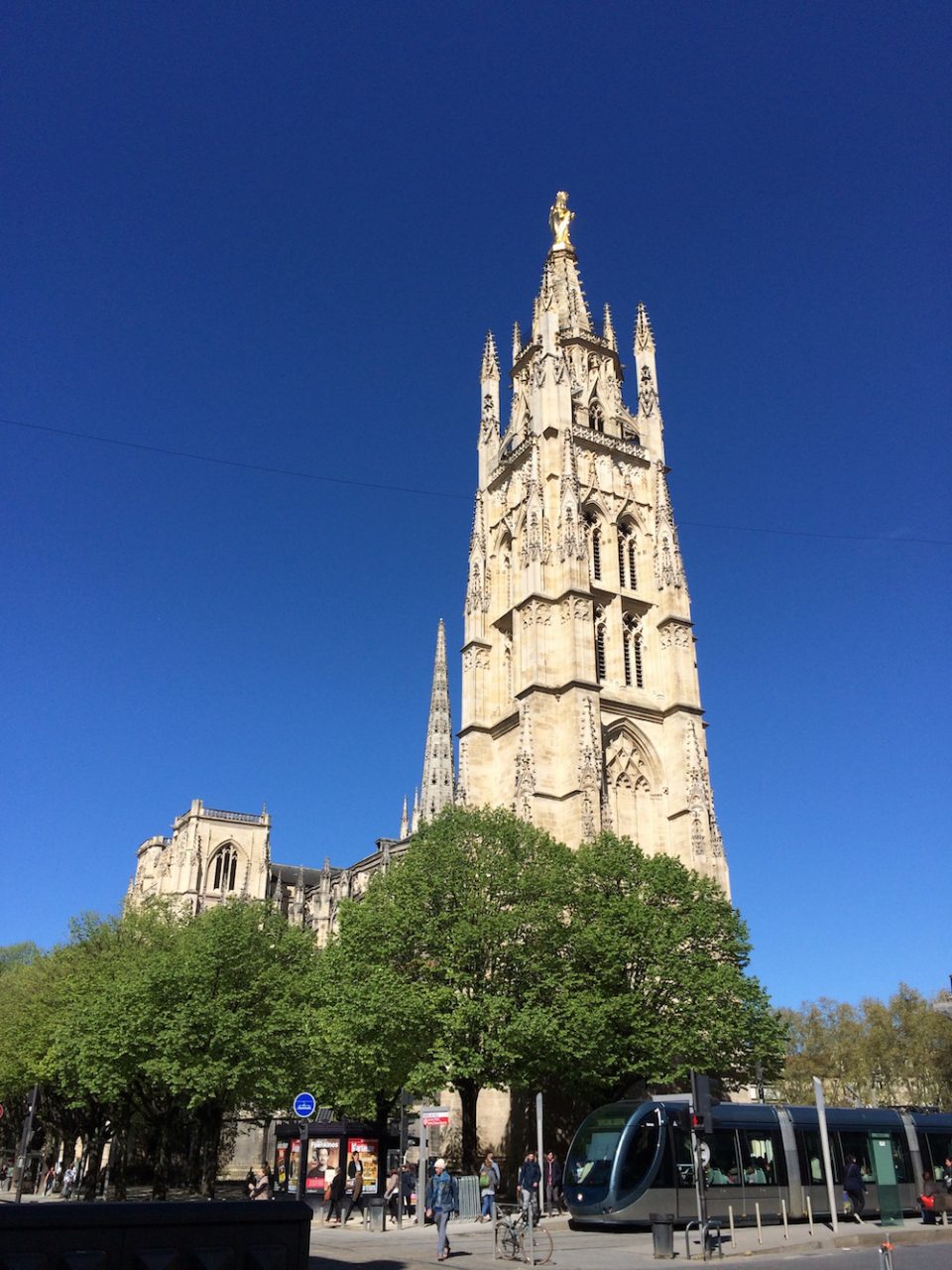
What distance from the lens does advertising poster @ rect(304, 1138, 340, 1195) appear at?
28.5 metres

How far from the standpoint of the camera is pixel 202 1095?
29.1 metres

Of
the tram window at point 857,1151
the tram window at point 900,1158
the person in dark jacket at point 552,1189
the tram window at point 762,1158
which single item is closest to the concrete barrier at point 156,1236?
the tram window at point 762,1158

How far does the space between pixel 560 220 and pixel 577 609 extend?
2992 centimetres

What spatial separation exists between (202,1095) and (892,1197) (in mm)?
18700

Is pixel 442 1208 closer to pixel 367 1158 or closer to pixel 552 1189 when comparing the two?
pixel 552 1189

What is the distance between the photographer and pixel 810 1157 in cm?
2372

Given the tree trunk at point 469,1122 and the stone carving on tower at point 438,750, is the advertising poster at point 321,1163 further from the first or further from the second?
the stone carving on tower at point 438,750

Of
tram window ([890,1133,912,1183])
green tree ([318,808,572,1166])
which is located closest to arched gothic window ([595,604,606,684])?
green tree ([318,808,572,1166])

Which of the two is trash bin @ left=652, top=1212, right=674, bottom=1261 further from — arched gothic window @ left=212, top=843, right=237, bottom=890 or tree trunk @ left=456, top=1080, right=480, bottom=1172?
arched gothic window @ left=212, top=843, right=237, bottom=890

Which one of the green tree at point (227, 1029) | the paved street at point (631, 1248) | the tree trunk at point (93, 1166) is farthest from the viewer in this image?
the tree trunk at point (93, 1166)

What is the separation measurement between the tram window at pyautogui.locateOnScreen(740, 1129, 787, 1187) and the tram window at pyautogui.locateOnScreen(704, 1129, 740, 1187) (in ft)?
0.98

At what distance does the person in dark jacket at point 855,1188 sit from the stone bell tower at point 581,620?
1664 cm

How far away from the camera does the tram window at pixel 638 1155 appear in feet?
67.2

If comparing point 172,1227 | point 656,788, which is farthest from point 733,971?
point 172,1227
